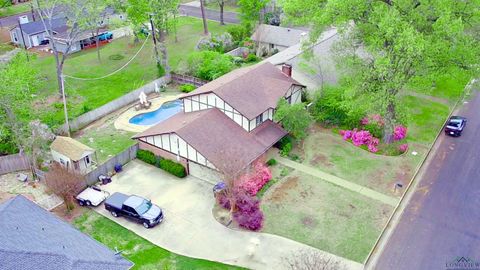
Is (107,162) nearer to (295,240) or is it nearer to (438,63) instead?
(295,240)

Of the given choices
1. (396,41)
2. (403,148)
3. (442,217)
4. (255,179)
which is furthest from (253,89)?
(442,217)

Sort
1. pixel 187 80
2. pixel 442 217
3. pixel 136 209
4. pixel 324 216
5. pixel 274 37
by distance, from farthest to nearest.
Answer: pixel 274 37, pixel 187 80, pixel 324 216, pixel 442 217, pixel 136 209

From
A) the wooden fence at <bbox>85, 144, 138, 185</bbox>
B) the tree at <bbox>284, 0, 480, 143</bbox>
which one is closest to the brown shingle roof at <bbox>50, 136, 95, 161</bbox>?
the wooden fence at <bbox>85, 144, 138, 185</bbox>

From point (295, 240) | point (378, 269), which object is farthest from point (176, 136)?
point (378, 269)

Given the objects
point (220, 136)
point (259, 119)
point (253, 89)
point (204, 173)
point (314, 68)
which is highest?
point (253, 89)

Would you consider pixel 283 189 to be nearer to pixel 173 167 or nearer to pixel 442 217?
pixel 173 167

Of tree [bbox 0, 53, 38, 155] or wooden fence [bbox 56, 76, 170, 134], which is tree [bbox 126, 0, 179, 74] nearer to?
wooden fence [bbox 56, 76, 170, 134]
